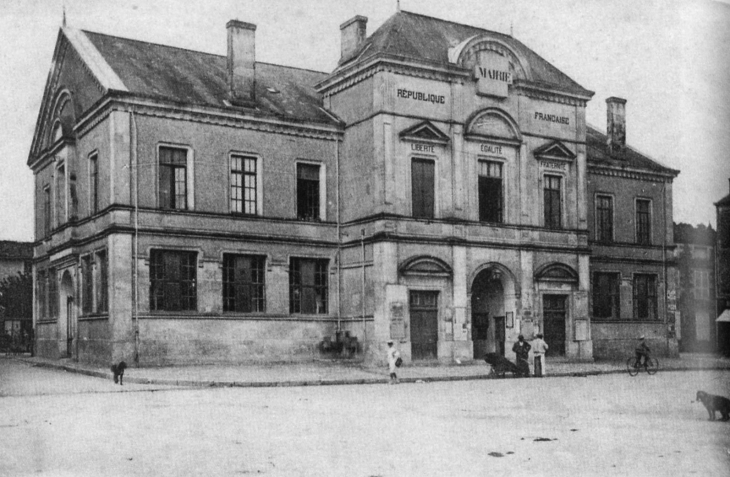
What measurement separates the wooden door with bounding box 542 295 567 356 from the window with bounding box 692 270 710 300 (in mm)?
25518

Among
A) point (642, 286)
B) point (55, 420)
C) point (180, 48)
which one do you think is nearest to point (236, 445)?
point (55, 420)

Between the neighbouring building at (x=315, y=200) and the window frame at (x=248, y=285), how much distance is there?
0.06 metres

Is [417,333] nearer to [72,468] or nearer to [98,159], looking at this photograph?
[98,159]

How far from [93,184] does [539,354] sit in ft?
54.5

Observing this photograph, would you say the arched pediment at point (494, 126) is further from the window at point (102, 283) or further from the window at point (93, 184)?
the window at point (102, 283)

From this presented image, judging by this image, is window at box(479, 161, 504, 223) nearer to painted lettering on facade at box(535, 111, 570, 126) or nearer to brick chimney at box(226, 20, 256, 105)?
painted lettering on facade at box(535, 111, 570, 126)

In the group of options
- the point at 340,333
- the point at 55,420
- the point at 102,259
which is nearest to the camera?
the point at 55,420

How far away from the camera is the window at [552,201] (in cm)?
3503

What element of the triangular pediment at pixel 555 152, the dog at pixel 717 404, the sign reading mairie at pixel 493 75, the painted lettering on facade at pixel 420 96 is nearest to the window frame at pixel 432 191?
the painted lettering on facade at pixel 420 96

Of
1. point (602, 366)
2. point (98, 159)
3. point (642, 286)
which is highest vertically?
point (98, 159)

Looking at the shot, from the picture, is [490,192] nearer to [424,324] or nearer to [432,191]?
[432,191]

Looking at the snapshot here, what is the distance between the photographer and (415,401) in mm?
19125

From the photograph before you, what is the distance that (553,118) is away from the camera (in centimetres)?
3525

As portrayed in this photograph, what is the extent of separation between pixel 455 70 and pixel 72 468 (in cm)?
2438
